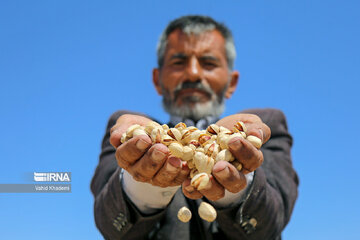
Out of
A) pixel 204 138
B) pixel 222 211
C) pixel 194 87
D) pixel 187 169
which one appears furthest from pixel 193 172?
pixel 194 87

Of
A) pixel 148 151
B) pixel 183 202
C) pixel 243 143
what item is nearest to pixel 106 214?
pixel 183 202

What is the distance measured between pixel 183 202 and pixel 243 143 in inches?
37.6

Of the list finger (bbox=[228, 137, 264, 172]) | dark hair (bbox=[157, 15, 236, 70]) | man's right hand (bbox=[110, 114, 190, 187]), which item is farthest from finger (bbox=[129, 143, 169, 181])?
dark hair (bbox=[157, 15, 236, 70])

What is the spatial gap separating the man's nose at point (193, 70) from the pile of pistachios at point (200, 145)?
1.28 metres

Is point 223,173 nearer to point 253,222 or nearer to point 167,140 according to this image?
point 167,140

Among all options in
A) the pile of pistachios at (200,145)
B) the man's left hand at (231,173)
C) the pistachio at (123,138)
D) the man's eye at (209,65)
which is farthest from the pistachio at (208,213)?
the man's eye at (209,65)

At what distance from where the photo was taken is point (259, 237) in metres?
1.61

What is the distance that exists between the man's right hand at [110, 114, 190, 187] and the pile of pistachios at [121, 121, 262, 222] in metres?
0.04

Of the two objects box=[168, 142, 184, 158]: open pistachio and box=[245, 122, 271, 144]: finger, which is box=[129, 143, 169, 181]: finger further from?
box=[245, 122, 271, 144]: finger

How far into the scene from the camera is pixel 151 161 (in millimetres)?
1071

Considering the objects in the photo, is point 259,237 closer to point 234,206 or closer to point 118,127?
point 234,206

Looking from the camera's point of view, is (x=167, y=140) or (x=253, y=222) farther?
(x=253, y=222)

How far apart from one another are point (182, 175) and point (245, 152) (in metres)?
0.22

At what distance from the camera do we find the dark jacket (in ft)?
5.02
